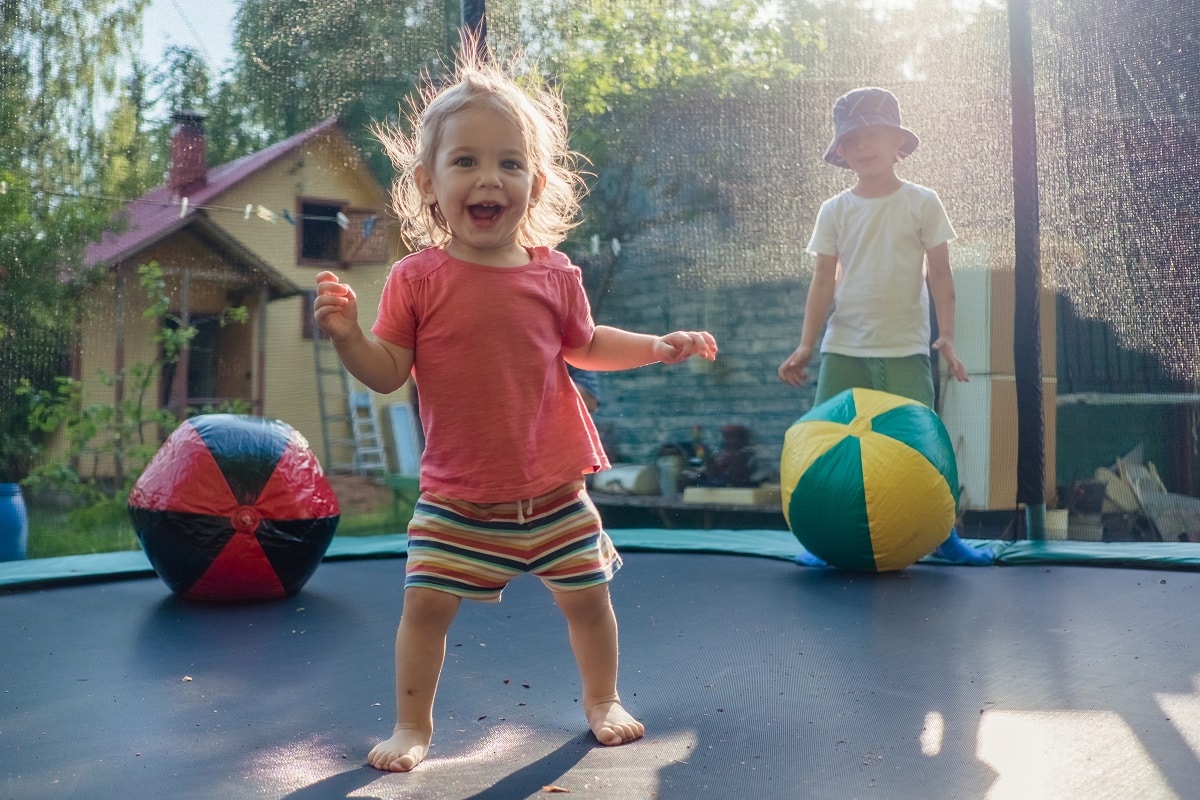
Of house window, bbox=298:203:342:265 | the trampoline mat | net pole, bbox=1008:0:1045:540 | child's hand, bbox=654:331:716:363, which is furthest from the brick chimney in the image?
net pole, bbox=1008:0:1045:540

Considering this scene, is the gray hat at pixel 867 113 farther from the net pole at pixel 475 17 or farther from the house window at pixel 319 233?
the house window at pixel 319 233

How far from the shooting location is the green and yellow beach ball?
265cm

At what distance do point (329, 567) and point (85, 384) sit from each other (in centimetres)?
83

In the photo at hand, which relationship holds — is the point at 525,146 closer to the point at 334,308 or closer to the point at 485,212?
the point at 485,212

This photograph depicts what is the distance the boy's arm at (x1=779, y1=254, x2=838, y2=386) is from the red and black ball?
120 centimetres

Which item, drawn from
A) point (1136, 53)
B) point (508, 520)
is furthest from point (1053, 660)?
point (1136, 53)

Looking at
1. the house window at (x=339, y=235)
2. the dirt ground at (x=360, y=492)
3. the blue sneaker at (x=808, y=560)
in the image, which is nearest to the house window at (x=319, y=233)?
the house window at (x=339, y=235)

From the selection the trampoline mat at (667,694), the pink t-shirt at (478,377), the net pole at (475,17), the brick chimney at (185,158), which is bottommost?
the trampoline mat at (667,694)

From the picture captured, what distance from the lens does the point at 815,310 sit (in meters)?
3.06

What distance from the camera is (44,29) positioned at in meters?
3.16

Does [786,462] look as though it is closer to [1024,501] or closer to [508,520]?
[1024,501]

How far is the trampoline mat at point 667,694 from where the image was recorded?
132 cm

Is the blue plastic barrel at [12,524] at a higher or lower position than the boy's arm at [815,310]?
lower

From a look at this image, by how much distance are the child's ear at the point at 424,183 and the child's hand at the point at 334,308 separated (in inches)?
10.6
